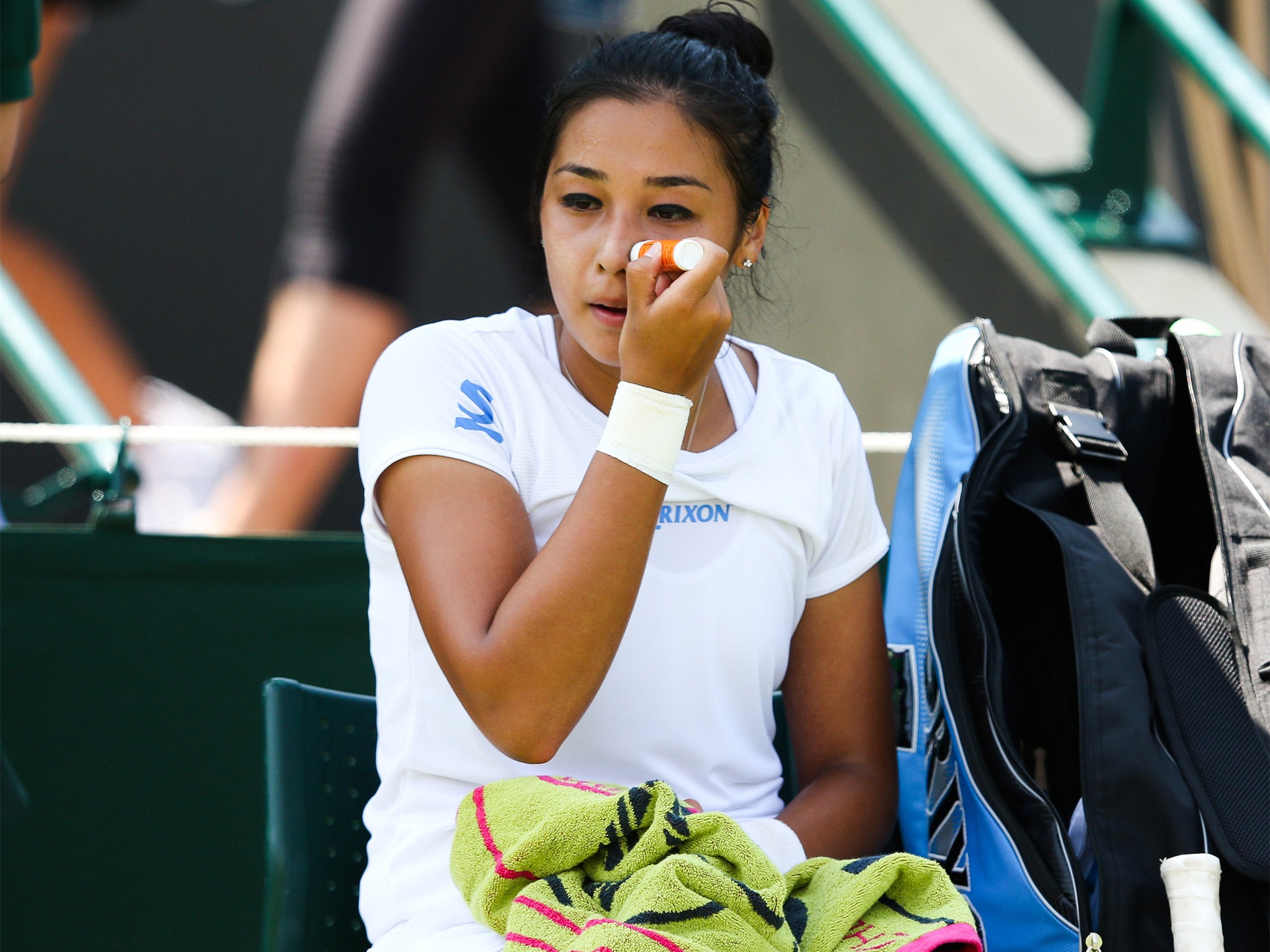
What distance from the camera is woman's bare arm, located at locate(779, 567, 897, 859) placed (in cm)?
156

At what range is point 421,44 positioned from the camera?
3.13 m

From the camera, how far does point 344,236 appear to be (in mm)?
3096

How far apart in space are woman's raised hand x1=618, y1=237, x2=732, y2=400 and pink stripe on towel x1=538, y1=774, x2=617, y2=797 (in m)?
0.37

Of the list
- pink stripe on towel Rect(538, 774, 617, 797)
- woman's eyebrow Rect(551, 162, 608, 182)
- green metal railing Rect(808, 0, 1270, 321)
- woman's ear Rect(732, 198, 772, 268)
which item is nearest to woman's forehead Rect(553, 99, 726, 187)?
woman's eyebrow Rect(551, 162, 608, 182)

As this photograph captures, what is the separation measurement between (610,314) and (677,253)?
133 mm

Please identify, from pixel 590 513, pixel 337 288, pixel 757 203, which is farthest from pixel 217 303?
pixel 590 513

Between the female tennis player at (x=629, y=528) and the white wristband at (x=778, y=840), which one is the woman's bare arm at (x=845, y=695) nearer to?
the female tennis player at (x=629, y=528)

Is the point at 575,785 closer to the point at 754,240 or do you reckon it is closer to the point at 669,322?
the point at 669,322

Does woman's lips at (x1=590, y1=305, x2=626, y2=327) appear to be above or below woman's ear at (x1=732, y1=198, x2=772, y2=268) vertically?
below

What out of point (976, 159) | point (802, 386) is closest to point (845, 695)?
point (802, 386)

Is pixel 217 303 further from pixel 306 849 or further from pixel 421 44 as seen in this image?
pixel 306 849

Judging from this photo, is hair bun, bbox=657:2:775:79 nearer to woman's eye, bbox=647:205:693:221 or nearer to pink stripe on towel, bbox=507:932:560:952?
woman's eye, bbox=647:205:693:221

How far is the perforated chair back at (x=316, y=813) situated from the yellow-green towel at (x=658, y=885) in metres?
0.24

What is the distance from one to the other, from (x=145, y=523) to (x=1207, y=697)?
2.37 meters
